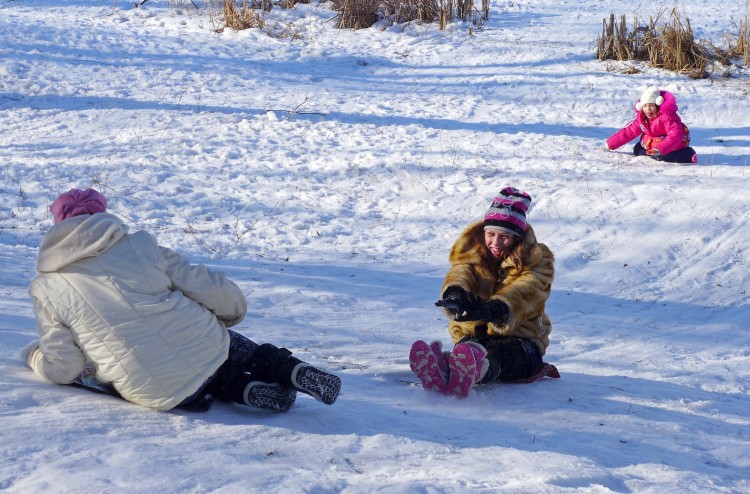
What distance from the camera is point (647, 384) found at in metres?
5.08

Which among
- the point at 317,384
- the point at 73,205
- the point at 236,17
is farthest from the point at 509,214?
the point at 236,17

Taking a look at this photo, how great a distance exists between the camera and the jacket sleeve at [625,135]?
31.1 feet

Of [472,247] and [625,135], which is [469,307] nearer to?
[472,247]

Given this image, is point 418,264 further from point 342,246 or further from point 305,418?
point 305,418

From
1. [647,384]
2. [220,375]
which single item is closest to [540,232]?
[647,384]

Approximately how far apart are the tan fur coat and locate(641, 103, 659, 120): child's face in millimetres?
5117

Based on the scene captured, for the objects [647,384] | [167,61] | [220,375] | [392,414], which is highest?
[167,61]

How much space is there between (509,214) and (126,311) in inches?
89.4

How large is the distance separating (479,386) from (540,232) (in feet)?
11.8

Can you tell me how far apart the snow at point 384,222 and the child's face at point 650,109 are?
52 cm

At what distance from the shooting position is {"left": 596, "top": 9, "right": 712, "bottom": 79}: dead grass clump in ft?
39.4

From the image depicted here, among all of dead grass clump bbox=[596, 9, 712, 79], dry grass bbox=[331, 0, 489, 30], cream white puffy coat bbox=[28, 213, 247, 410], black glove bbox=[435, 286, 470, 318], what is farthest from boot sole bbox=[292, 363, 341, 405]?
dry grass bbox=[331, 0, 489, 30]

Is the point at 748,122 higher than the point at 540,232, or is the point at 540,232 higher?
the point at 748,122

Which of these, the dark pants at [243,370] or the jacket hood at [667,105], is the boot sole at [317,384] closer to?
the dark pants at [243,370]
